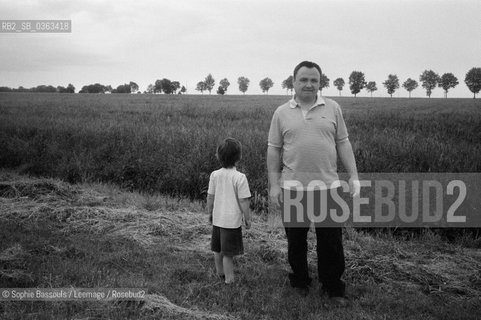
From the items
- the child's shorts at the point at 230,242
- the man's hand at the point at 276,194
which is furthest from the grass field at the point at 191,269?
the man's hand at the point at 276,194

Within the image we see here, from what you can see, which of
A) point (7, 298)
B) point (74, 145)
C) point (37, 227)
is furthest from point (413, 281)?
point (74, 145)

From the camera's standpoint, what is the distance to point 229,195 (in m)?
3.91

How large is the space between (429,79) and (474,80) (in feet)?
71.9

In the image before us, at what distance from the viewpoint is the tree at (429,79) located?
10269 cm

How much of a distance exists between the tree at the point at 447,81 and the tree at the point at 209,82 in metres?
67.7

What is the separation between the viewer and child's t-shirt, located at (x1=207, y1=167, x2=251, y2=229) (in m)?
3.86

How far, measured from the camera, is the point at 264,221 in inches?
259

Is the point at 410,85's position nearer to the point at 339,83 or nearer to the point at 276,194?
the point at 339,83

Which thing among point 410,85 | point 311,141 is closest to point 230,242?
point 311,141

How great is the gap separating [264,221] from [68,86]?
102 meters

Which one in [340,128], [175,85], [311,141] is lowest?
[311,141]

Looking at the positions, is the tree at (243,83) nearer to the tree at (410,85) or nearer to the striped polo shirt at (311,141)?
the tree at (410,85)

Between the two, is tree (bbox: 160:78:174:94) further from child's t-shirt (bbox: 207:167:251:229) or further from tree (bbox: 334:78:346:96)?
child's t-shirt (bbox: 207:167:251:229)

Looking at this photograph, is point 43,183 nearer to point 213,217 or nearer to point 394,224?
point 213,217
